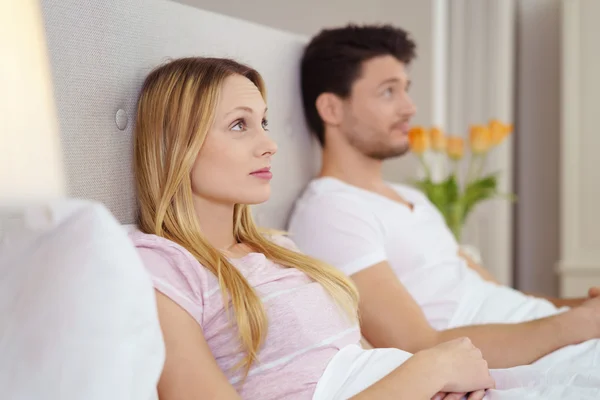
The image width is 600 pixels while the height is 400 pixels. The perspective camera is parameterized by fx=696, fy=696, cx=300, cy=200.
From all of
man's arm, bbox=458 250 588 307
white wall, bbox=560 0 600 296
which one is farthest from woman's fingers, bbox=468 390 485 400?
white wall, bbox=560 0 600 296

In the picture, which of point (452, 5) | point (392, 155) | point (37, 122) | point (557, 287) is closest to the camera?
point (37, 122)

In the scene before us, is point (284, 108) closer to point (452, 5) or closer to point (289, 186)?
point (289, 186)

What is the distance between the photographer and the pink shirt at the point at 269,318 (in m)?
0.95

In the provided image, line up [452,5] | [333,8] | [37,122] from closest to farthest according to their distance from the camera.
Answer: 1. [37,122]
2. [333,8]
3. [452,5]

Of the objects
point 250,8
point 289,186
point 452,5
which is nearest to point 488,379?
point 289,186

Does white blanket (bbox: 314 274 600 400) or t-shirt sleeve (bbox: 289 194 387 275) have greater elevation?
t-shirt sleeve (bbox: 289 194 387 275)

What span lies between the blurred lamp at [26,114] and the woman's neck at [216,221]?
22 cm

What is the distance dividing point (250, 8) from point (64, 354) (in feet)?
4.74

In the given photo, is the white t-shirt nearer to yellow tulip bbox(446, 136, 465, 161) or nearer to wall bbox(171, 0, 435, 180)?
wall bbox(171, 0, 435, 180)

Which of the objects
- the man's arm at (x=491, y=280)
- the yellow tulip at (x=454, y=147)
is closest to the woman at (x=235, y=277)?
the man's arm at (x=491, y=280)

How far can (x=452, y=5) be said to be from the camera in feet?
10.9

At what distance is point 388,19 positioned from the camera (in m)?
2.50

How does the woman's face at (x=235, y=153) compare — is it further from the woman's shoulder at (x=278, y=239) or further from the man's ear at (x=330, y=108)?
the man's ear at (x=330, y=108)

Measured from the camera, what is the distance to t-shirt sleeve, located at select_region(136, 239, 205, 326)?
91 cm
